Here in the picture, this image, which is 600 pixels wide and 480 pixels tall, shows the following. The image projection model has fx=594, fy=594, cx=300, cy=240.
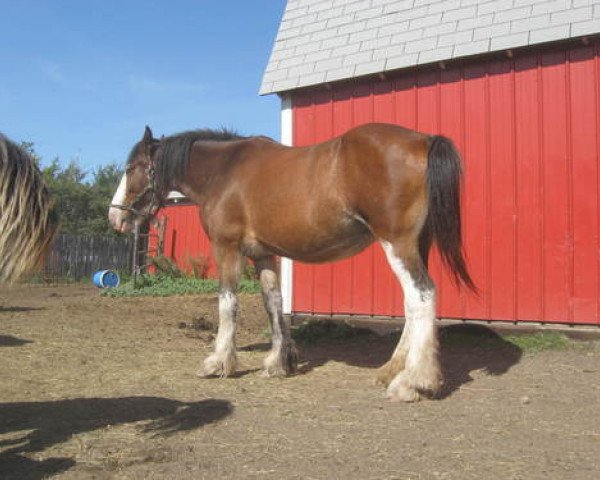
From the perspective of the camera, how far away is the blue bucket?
1586 centimetres

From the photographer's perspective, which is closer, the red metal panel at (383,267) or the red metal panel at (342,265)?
the red metal panel at (383,267)

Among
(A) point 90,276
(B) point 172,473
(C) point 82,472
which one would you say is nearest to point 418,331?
(B) point 172,473

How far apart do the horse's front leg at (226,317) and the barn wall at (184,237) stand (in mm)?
11946

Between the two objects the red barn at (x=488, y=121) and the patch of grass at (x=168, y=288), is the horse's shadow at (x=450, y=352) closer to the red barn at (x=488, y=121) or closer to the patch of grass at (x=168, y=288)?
the red barn at (x=488, y=121)

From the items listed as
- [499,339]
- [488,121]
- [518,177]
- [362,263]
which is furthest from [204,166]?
[499,339]

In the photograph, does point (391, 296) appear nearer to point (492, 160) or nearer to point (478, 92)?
point (492, 160)

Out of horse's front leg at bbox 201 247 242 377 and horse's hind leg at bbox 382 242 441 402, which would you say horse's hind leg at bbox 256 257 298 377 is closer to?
horse's front leg at bbox 201 247 242 377

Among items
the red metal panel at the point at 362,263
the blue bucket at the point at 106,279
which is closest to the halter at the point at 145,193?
the red metal panel at the point at 362,263

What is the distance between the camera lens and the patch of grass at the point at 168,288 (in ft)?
43.6

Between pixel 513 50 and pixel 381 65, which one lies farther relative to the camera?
pixel 381 65

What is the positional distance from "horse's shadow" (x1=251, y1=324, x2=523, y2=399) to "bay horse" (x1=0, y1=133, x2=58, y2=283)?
3.26 meters

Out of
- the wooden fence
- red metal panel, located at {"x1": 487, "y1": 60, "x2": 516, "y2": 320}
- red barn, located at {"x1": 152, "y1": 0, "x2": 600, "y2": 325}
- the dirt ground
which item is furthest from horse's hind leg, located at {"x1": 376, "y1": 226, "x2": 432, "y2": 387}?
the wooden fence

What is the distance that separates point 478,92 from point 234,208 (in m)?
3.42

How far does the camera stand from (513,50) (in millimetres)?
6762
